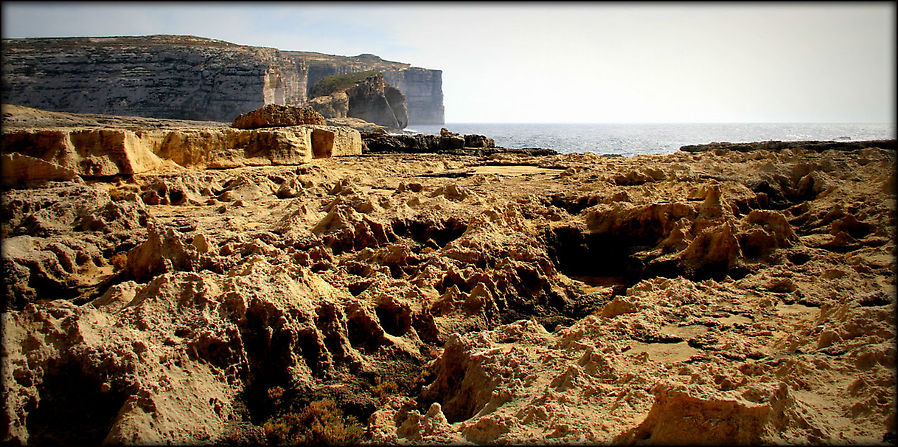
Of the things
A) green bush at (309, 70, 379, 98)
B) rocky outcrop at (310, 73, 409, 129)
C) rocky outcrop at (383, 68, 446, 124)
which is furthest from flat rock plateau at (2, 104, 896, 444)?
rocky outcrop at (383, 68, 446, 124)

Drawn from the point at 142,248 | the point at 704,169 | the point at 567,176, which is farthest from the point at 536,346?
the point at 704,169

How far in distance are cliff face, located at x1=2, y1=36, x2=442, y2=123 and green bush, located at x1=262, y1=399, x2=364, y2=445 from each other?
5510 cm

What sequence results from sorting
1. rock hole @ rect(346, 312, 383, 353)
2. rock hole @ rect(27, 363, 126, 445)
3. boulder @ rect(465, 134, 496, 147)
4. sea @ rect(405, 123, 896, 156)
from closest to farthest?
1. rock hole @ rect(27, 363, 126, 445)
2. rock hole @ rect(346, 312, 383, 353)
3. boulder @ rect(465, 134, 496, 147)
4. sea @ rect(405, 123, 896, 156)

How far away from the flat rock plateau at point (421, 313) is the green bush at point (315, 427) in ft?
0.07

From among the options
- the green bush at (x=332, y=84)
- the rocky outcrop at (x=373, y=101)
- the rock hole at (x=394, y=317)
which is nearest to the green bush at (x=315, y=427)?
the rock hole at (x=394, y=317)

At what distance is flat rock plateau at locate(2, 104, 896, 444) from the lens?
3725 millimetres

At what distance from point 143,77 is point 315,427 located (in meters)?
59.4

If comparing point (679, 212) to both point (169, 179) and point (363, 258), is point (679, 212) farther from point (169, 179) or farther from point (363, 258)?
point (169, 179)

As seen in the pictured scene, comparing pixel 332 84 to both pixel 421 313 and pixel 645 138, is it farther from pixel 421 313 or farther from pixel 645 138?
pixel 421 313

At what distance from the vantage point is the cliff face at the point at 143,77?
4844 centimetres

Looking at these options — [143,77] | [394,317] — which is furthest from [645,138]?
[394,317]

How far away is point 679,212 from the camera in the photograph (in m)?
9.76

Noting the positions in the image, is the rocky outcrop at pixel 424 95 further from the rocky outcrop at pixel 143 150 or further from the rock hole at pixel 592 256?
Answer: the rock hole at pixel 592 256

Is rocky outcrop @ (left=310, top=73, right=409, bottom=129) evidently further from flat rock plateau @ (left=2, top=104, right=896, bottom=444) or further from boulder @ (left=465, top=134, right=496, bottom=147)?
flat rock plateau @ (left=2, top=104, right=896, bottom=444)
